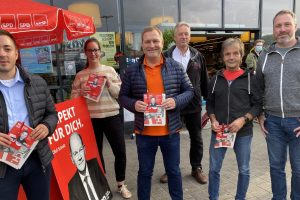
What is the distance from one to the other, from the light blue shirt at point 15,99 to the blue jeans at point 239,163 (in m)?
1.86

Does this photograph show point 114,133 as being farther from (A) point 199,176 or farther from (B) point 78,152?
(A) point 199,176

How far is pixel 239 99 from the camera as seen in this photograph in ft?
9.13

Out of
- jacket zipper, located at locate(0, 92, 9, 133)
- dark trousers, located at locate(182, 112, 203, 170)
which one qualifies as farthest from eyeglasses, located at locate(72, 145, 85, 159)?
dark trousers, located at locate(182, 112, 203, 170)

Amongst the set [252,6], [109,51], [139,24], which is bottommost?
[109,51]

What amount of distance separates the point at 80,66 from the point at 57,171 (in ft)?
12.6

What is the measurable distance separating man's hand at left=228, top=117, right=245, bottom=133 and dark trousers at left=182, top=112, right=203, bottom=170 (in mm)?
1028

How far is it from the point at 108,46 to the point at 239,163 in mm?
4432

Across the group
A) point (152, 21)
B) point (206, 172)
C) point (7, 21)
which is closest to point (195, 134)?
point (206, 172)

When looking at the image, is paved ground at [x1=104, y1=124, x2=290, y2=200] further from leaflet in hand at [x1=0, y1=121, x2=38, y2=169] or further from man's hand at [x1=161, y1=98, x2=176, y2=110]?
leaflet in hand at [x1=0, y1=121, x2=38, y2=169]

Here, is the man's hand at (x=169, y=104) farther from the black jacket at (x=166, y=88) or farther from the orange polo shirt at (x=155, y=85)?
the orange polo shirt at (x=155, y=85)

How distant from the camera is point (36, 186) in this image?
7.14 feet

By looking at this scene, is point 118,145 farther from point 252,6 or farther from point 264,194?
point 252,6

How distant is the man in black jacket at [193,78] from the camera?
3.55m

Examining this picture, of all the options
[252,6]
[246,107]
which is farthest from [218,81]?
[252,6]
